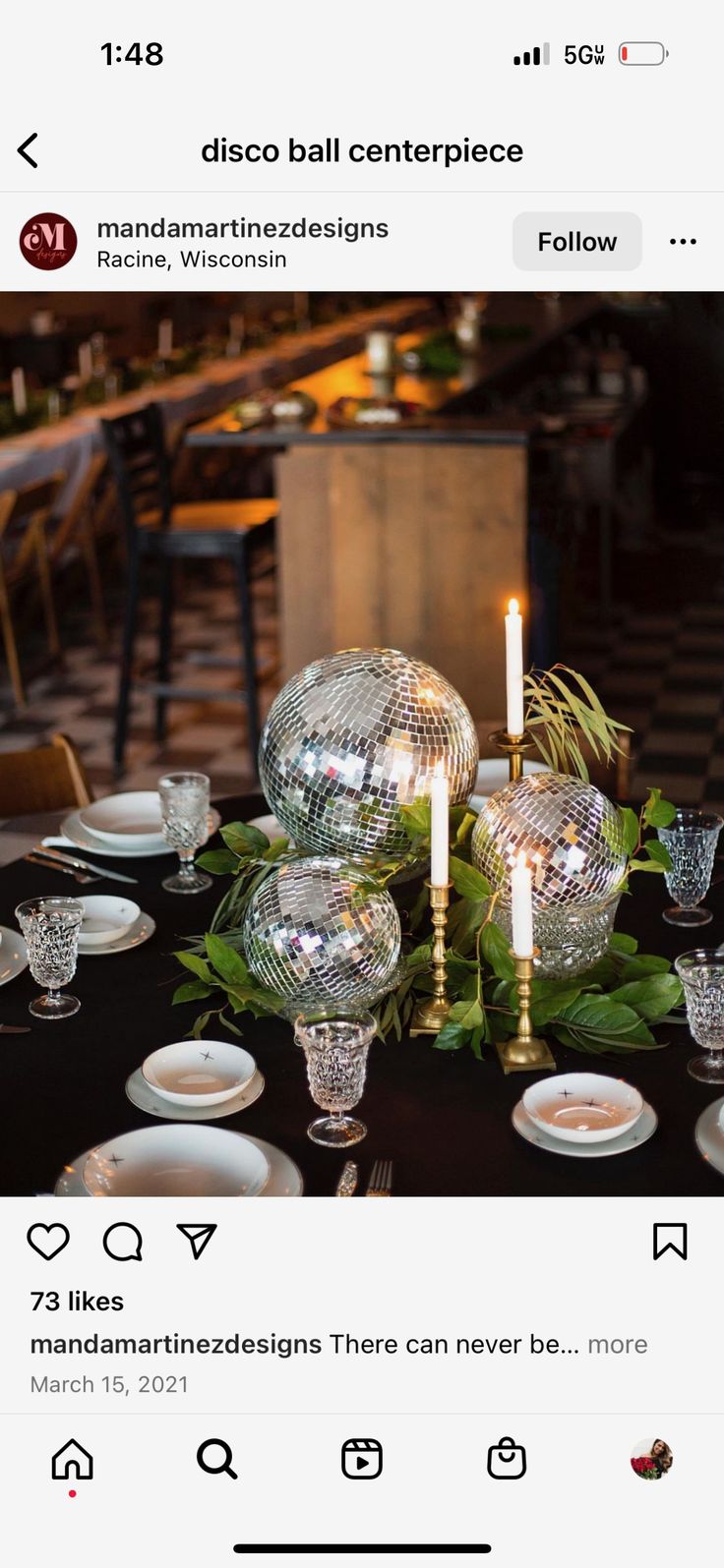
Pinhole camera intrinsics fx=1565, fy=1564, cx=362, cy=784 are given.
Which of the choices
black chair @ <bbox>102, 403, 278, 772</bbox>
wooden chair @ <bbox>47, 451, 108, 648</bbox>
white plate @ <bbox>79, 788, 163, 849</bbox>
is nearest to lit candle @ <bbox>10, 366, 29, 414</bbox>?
wooden chair @ <bbox>47, 451, 108, 648</bbox>

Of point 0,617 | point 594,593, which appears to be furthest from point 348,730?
point 594,593

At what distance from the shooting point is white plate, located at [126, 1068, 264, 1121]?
1.33 m

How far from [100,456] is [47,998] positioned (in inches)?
143

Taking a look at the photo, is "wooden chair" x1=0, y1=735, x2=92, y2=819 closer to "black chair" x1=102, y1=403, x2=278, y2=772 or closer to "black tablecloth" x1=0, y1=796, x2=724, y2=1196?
"black tablecloth" x1=0, y1=796, x2=724, y2=1196

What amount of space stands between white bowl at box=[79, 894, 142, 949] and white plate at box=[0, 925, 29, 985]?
63mm

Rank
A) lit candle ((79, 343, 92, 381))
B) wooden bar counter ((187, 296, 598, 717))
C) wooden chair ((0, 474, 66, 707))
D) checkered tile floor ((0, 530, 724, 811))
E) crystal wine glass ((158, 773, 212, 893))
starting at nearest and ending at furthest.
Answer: crystal wine glass ((158, 773, 212, 893))
wooden bar counter ((187, 296, 598, 717))
checkered tile floor ((0, 530, 724, 811))
wooden chair ((0, 474, 66, 707))
lit candle ((79, 343, 92, 381))
